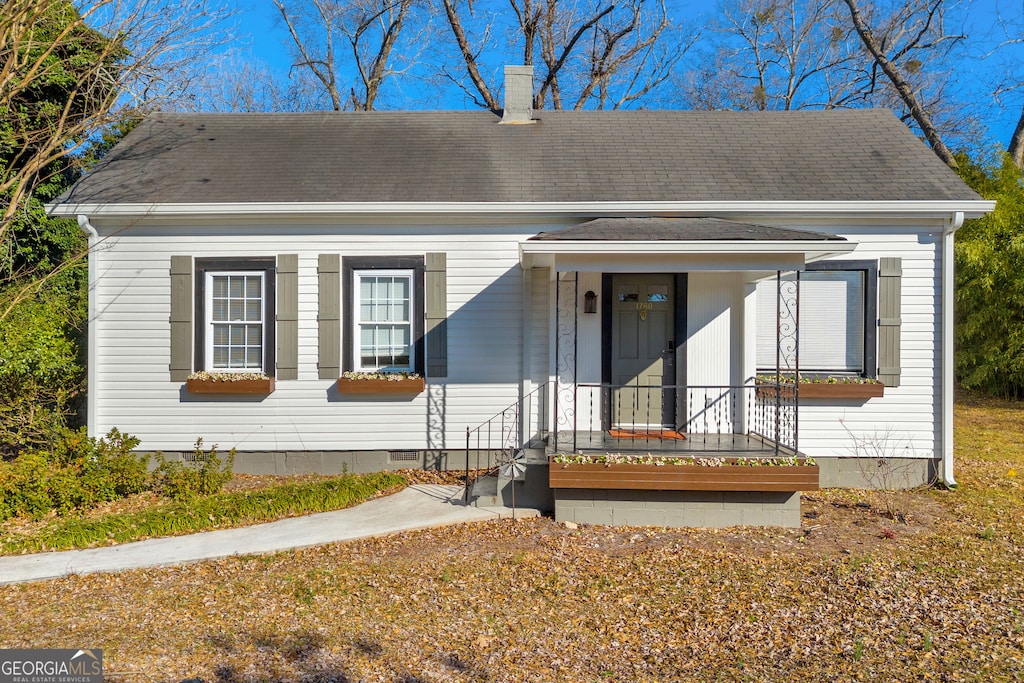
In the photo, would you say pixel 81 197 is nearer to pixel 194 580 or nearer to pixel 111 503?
pixel 111 503

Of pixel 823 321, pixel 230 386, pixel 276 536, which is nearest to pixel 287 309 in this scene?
pixel 230 386

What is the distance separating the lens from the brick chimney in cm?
998

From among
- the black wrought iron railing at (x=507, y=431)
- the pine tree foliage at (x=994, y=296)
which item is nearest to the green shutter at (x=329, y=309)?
the black wrought iron railing at (x=507, y=431)

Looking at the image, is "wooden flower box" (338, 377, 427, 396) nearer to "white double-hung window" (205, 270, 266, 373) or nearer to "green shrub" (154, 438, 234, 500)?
"white double-hung window" (205, 270, 266, 373)

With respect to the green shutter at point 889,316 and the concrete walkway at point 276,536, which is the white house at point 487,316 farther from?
the concrete walkway at point 276,536

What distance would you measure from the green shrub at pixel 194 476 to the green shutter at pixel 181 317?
3.10ft

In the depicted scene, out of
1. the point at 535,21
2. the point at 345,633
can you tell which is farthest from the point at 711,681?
the point at 535,21

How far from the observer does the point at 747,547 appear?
564cm

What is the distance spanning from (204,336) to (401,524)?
12.3ft

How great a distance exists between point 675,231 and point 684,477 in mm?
2526

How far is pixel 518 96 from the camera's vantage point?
32.8 feet

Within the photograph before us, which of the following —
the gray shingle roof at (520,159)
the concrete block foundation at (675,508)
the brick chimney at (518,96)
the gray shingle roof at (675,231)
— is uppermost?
the brick chimney at (518,96)

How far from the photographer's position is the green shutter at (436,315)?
7.84 metres

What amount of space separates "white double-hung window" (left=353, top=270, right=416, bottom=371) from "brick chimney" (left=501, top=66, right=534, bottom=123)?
3608mm
